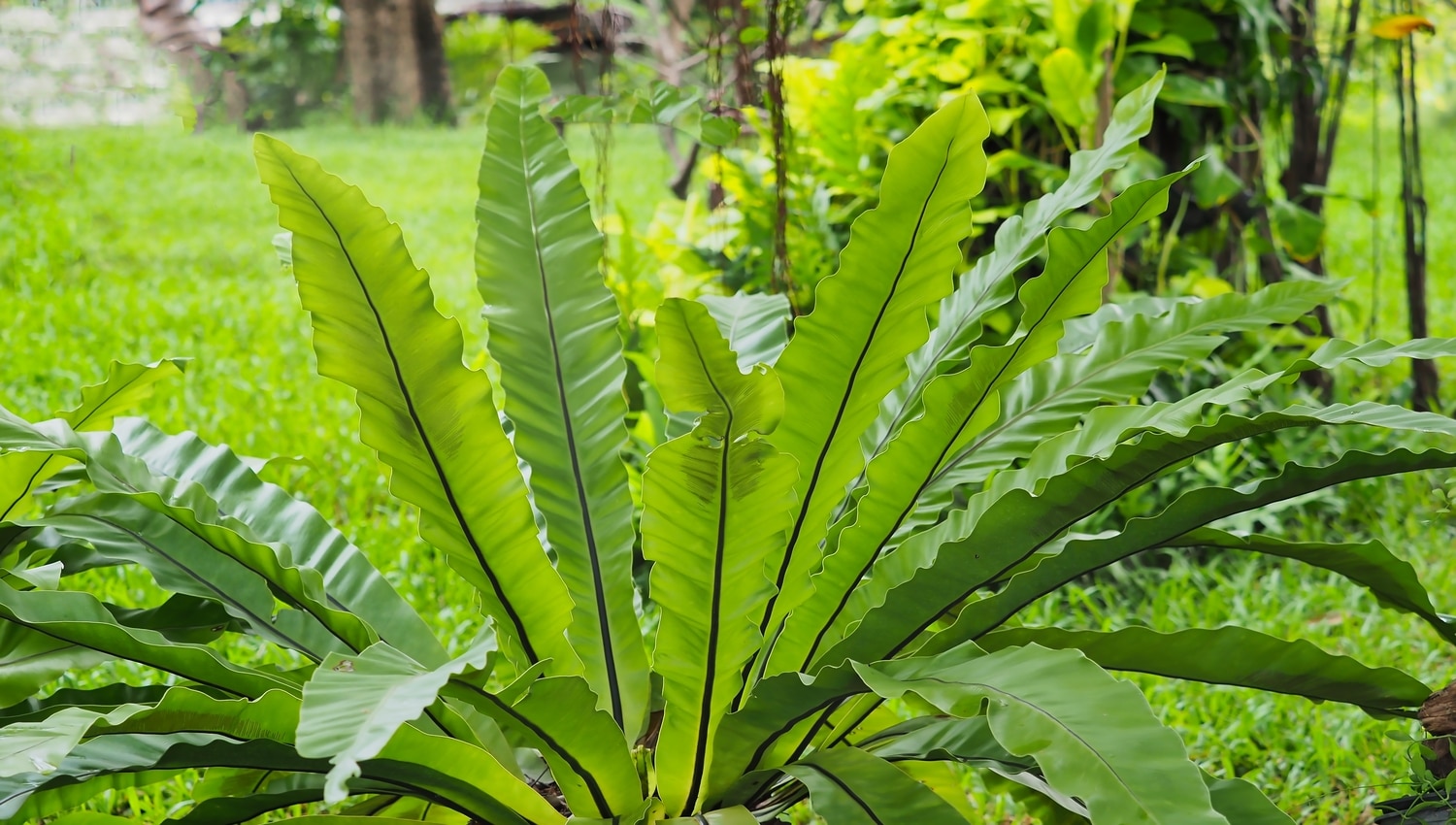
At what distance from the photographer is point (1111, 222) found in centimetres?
107

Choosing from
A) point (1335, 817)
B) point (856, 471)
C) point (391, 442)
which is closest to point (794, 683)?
point (856, 471)

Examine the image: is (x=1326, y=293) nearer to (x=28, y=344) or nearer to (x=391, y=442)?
(x=391, y=442)

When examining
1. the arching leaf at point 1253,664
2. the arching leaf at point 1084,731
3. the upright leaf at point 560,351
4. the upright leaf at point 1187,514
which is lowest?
the arching leaf at point 1253,664

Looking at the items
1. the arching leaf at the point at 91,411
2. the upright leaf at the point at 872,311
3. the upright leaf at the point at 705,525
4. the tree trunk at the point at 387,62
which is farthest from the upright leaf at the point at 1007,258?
the tree trunk at the point at 387,62

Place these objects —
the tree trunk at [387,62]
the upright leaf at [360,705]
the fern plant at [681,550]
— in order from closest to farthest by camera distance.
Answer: the upright leaf at [360,705] → the fern plant at [681,550] → the tree trunk at [387,62]

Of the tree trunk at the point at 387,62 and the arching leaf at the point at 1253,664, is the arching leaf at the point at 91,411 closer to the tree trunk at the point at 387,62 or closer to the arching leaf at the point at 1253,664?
the arching leaf at the point at 1253,664

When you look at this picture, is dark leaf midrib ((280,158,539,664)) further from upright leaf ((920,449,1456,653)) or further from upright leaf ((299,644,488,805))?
upright leaf ((920,449,1456,653))

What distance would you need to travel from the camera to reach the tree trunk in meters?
10.5

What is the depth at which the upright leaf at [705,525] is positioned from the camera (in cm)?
84

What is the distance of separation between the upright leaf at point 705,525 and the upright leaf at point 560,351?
0.42 feet

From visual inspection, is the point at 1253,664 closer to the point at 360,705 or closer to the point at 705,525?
the point at 705,525

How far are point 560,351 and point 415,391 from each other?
150 mm

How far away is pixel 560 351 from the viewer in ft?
3.50

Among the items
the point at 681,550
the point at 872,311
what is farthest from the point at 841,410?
the point at 681,550
